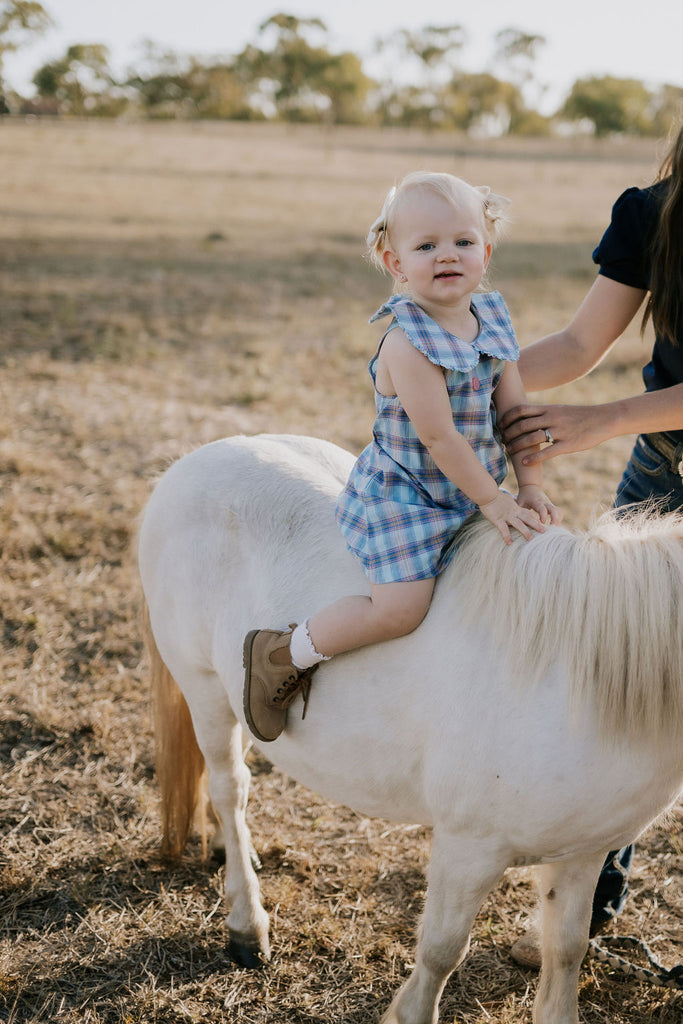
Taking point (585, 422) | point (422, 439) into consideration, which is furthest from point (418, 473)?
point (585, 422)

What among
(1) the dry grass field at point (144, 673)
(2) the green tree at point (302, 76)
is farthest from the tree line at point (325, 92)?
(1) the dry grass field at point (144, 673)

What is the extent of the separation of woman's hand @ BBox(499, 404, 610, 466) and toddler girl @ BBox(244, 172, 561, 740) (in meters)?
0.03

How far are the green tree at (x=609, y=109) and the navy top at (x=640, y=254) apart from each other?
62.1m

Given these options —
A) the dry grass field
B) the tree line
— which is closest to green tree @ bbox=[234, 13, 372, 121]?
the tree line

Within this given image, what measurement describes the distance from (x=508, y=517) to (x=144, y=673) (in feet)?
6.85

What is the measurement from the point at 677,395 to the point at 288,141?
37.3m

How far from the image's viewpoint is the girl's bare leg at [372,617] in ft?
5.29

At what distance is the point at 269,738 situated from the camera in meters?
1.81

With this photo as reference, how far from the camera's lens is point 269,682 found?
5.73 ft

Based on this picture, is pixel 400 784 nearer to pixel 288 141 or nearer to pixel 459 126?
pixel 288 141

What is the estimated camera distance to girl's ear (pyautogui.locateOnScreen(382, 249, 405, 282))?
1.67 metres

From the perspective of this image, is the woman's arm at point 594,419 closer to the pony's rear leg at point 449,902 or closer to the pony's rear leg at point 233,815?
the pony's rear leg at point 449,902

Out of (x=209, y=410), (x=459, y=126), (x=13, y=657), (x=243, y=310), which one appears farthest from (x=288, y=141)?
(x=13, y=657)

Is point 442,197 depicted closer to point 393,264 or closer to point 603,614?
point 393,264
